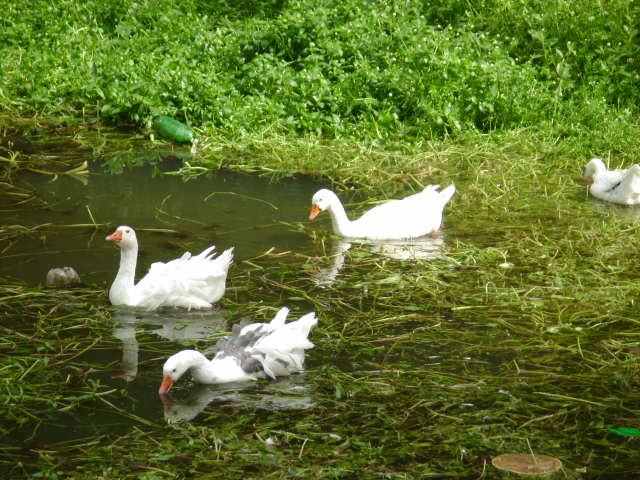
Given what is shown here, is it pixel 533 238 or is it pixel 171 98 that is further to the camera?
pixel 171 98

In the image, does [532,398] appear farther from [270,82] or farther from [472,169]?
[270,82]

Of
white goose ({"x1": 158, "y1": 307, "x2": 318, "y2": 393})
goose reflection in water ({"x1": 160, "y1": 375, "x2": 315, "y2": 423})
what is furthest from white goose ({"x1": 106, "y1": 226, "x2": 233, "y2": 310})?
goose reflection in water ({"x1": 160, "y1": 375, "x2": 315, "y2": 423})

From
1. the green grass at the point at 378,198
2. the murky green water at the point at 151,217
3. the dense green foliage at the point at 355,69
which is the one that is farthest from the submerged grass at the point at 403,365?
the dense green foliage at the point at 355,69

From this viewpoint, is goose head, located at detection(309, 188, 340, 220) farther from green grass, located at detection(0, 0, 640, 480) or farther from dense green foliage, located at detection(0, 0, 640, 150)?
dense green foliage, located at detection(0, 0, 640, 150)

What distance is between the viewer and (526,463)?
4.69m

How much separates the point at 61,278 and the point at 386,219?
8.46 ft

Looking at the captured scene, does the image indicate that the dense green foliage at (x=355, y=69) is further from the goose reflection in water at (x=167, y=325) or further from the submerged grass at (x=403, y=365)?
the goose reflection in water at (x=167, y=325)

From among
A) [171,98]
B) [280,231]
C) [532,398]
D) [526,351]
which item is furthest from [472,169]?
[532,398]

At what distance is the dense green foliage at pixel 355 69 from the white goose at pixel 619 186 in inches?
60.2

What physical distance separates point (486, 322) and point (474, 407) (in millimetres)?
1213

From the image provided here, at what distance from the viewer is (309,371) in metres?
5.67

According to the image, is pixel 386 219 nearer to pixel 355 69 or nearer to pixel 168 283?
pixel 168 283

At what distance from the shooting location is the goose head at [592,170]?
928cm

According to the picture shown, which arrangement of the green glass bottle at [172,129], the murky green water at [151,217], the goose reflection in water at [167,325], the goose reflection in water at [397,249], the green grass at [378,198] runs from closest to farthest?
the green grass at [378,198]
the goose reflection in water at [167,325]
the murky green water at [151,217]
the goose reflection in water at [397,249]
the green glass bottle at [172,129]
